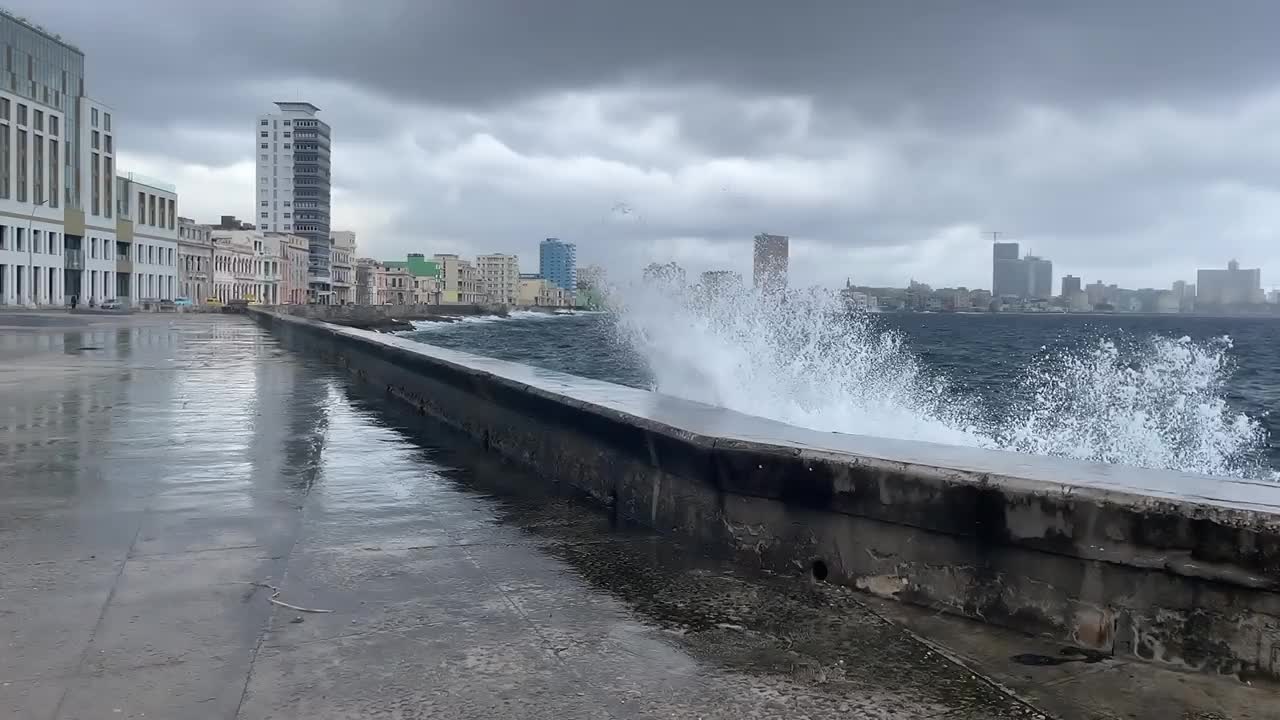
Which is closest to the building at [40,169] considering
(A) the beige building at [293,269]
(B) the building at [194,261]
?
(B) the building at [194,261]

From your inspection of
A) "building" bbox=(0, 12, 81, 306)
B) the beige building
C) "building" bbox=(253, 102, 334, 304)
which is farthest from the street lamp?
"building" bbox=(253, 102, 334, 304)

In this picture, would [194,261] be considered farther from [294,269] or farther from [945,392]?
[945,392]

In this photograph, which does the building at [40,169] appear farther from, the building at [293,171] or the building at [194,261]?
the building at [293,171]

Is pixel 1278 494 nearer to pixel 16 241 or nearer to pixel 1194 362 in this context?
pixel 1194 362

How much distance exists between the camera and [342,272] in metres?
189

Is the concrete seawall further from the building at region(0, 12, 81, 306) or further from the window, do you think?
the window

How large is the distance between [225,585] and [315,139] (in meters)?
201

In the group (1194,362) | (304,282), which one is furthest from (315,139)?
(1194,362)

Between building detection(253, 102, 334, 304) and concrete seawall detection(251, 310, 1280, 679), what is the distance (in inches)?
7558

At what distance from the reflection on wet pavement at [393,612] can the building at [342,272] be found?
592ft

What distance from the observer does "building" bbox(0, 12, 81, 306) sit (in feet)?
Result: 243

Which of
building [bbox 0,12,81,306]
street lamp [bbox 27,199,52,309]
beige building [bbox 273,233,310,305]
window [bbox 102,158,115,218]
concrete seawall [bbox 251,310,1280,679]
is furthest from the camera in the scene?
beige building [bbox 273,233,310,305]

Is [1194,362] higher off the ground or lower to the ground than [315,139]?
lower

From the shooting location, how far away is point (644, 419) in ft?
16.7
